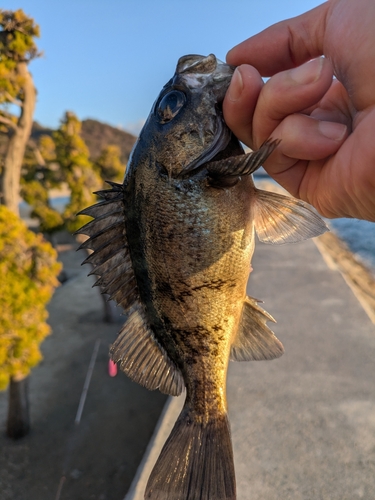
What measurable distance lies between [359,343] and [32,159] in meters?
9.91

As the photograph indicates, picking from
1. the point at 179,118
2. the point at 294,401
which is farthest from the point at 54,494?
the point at 179,118

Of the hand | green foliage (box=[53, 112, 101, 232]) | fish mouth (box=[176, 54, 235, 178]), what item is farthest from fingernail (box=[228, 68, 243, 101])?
green foliage (box=[53, 112, 101, 232])

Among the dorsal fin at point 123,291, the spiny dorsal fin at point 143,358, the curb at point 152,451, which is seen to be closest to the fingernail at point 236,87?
the dorsal fin at point 123,291

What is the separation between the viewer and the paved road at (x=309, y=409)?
12.6ft

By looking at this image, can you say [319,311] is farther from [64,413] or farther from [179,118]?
[179,118]

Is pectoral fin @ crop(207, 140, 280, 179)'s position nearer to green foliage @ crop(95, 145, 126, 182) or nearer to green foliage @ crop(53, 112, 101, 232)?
green foliage @ crop(53, 112, 101, 232)

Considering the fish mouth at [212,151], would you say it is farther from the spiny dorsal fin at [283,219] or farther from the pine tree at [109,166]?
the pine tree at [109,166]

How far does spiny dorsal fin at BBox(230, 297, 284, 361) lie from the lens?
6.27ft

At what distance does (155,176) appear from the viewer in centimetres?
167

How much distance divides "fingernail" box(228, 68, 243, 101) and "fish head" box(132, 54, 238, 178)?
170 mm

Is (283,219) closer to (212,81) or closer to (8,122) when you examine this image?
(212,81)

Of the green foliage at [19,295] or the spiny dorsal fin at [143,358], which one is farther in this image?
the green foliage at [19,295]

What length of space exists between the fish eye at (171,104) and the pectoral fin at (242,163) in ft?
1.08

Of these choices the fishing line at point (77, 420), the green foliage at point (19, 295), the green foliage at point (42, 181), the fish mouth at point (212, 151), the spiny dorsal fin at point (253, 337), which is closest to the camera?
the fish mouth at point (212, 151)
